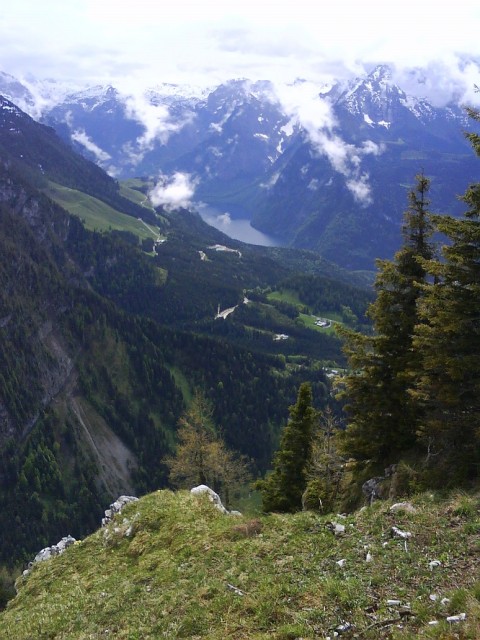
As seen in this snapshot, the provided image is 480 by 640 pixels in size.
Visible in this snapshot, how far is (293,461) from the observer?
128 ft

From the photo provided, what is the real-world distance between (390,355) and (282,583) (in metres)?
16.1

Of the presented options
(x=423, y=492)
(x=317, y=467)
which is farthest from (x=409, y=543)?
(x=317, y=467)

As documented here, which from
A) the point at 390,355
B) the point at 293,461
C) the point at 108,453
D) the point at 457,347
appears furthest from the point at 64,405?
the point at 457,347

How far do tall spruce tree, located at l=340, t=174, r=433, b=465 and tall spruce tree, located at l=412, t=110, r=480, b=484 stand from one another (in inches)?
190

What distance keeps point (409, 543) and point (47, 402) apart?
149m

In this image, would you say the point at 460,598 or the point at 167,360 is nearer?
the point at 460,598

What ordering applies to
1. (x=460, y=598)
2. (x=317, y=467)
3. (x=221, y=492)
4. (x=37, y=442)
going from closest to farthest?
1. (x=460, y=598)
2. (x=317, y=467)
3. (x=221, y=492)
4. (x=37, y=442)

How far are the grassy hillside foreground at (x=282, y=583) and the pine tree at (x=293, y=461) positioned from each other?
47.7 feet

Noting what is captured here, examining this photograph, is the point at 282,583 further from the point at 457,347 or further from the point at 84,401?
the point at 84,401

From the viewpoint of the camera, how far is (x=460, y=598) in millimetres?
11758

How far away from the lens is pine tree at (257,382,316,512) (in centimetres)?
3822

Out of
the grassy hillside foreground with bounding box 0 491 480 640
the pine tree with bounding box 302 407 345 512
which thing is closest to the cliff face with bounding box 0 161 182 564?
the pine tree with bounding box 302 407 345 512

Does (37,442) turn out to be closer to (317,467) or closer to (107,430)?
(107,430)

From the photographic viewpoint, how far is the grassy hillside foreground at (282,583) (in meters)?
12.6
